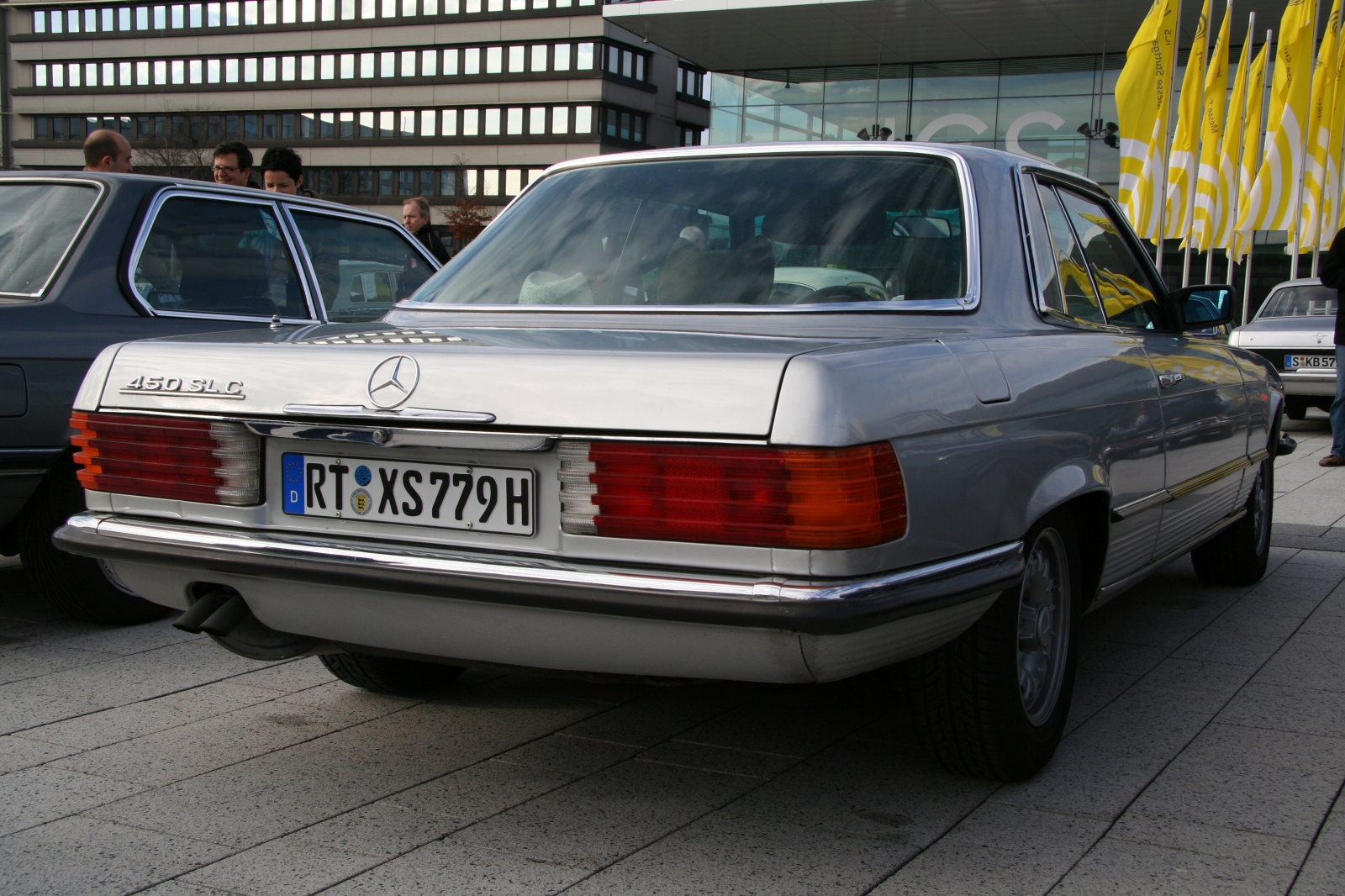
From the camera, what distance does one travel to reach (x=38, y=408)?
13.5 feet

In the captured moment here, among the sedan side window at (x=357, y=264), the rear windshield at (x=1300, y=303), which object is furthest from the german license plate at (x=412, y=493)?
the rear windshield at (x=1300, y=303)

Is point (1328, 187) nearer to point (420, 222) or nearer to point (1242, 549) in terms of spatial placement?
point (420, 222)

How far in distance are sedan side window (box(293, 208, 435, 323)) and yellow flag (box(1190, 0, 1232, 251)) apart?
15155 mm

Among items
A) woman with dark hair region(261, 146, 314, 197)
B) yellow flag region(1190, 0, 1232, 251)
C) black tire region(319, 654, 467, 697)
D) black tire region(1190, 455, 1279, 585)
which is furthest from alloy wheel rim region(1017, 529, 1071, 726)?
yellow flag region(1190, 0, 1232, 251)

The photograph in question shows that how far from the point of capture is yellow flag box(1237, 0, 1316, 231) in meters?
17.6

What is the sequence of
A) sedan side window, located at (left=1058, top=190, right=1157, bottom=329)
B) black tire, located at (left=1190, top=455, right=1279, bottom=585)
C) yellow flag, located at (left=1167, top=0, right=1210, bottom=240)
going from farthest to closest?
yellow flag, located at (left=1167, top=0, right=1210, bottom=240)
black tire, located at (left=1190, top=455, right=1279, bottom=585)
sedan side window, located at (left=1058, top=190, right=1157, bottom=329)

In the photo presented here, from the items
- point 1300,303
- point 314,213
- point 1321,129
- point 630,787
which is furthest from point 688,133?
point 630,787

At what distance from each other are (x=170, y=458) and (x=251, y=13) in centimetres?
7761

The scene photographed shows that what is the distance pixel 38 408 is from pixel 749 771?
8.80ft

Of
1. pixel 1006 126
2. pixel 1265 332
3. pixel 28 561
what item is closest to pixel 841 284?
pixel 28 561

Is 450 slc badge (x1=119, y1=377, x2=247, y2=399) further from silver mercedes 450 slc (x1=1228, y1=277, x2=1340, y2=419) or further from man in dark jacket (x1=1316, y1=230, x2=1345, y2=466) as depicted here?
silver mercedes 450 slc (x1=1228, y1=277, x2=1340, y2=419)

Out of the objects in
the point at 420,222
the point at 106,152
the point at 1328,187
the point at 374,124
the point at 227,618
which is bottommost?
the point at 227,618

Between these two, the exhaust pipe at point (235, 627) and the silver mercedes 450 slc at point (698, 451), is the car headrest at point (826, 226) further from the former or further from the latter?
the exhaust pipe at point (235, 627)

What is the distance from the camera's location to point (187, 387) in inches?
106
